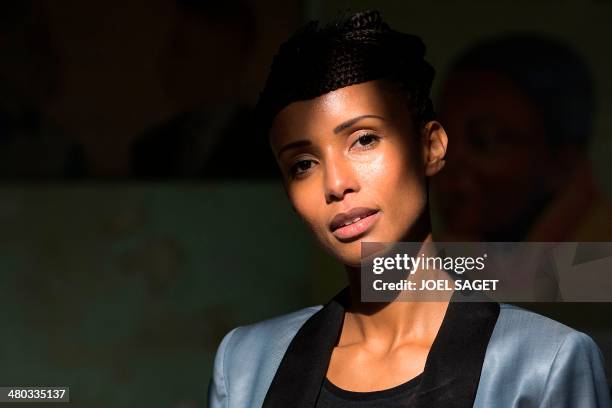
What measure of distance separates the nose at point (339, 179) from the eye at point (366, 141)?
0.13 ft

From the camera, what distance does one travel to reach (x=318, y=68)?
1762mm

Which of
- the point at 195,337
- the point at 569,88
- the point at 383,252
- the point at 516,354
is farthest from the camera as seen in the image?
the point at 195,337

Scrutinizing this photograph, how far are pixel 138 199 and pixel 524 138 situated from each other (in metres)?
1.71

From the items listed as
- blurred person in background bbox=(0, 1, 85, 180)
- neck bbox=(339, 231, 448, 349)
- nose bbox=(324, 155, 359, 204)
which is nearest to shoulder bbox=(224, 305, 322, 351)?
neck bbox=(339, 231, 448, 349)

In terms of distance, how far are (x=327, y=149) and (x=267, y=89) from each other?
188mm

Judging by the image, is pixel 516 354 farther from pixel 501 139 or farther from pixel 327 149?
pixel 501 139

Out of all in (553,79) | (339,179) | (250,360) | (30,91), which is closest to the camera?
(339,179)

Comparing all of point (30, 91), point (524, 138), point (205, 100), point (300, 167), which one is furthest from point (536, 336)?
point (30, 91)

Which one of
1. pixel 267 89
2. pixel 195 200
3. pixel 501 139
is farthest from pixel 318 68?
pixel 195 200

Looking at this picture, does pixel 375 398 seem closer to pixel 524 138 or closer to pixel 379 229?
pixel 379 229

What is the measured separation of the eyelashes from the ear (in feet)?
0.43

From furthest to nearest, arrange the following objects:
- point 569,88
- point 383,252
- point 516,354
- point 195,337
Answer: point 195,337 → point 569,88 → point 383,252 → point 516,354

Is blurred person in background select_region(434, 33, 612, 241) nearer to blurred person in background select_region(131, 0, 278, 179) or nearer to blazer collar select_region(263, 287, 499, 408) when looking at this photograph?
blurred person in background select_region(131, 0, 278, 179)

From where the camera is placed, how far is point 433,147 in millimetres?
1855
